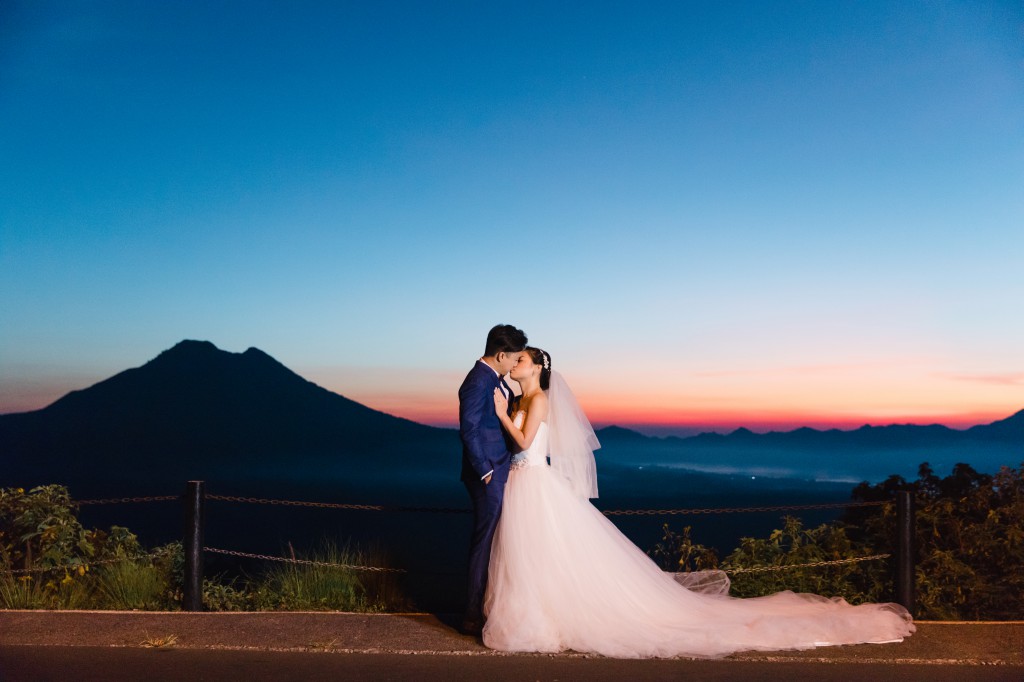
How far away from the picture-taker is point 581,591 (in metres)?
5.77

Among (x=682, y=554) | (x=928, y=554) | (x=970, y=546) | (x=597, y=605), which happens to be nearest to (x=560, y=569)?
(x=597, y=605)

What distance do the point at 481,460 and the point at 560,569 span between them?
874 millimetres

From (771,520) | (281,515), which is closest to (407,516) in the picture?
(281,515)

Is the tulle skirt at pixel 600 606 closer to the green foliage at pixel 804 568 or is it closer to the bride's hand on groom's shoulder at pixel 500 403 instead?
the bride's hand on groom's shoulder at pixel 500 403

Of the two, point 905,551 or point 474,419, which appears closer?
point 474,419

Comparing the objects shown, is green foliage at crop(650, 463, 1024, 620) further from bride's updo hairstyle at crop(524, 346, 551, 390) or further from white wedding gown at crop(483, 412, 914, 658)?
bride's updo hairstyle at crop(524, 346, 551, 390)

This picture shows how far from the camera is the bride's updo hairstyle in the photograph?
617 cm

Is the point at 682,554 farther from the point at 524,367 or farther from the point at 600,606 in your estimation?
the point at 524,367

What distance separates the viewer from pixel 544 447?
6.16 meters

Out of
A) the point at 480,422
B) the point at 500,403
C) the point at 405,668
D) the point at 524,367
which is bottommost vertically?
the point at 405,668

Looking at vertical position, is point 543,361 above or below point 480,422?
above

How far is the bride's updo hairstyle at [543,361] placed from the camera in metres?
6.17

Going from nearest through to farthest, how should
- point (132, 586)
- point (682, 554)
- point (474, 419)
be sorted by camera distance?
point (474, 419) → point (132, 586) → point (682, 554)

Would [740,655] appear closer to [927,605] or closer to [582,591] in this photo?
[582,591]
